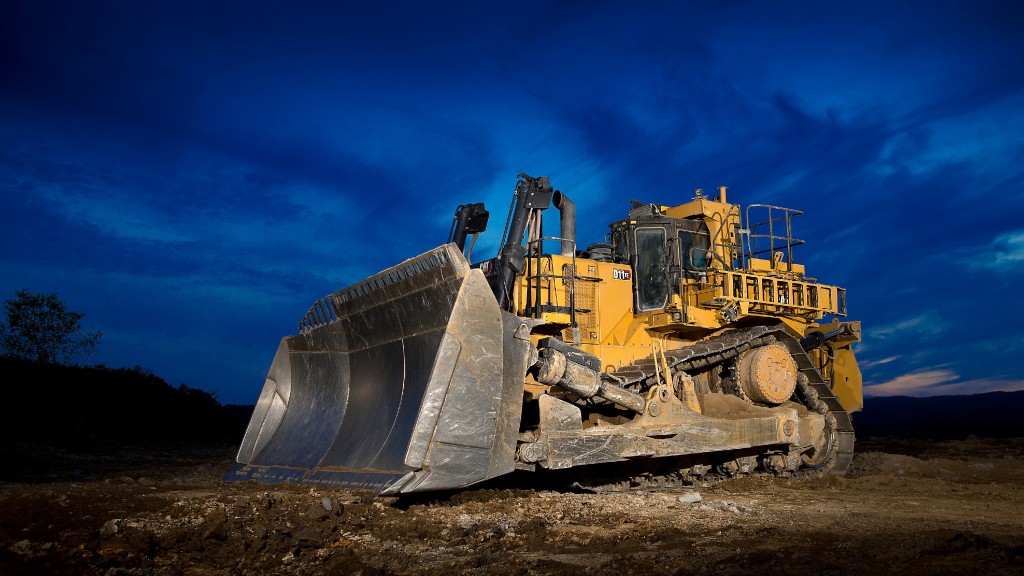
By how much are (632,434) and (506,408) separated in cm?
185

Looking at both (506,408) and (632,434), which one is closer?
(506,408)

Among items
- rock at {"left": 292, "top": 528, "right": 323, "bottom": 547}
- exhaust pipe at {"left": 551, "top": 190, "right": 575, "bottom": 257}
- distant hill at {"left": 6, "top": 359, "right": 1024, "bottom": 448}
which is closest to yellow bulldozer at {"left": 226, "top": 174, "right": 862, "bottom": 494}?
exhaust pipe at {"left": 551, "top": 190, "right": 575, "bottom": 257}

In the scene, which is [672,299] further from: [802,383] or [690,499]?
[690,499]

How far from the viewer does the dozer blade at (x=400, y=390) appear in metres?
6.50

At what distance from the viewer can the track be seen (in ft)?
32.4

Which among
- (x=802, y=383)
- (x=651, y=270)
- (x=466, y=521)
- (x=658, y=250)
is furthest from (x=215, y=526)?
(x=802, y=383)

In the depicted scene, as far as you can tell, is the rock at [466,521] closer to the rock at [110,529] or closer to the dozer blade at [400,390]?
the dozer blade at [400,390]

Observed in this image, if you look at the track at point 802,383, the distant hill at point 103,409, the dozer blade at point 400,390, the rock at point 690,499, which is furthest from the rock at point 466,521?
the distant hill at point 103,409

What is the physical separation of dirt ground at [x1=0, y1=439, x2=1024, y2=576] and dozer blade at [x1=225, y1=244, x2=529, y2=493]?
43 cm

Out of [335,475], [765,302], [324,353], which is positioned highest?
[765,302]

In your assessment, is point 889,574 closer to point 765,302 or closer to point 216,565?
point 216,565

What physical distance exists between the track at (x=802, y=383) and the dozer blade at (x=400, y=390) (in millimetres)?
3197

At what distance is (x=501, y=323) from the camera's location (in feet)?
23.0

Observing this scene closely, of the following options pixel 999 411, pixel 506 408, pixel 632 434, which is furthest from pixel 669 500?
pixel 999 411
